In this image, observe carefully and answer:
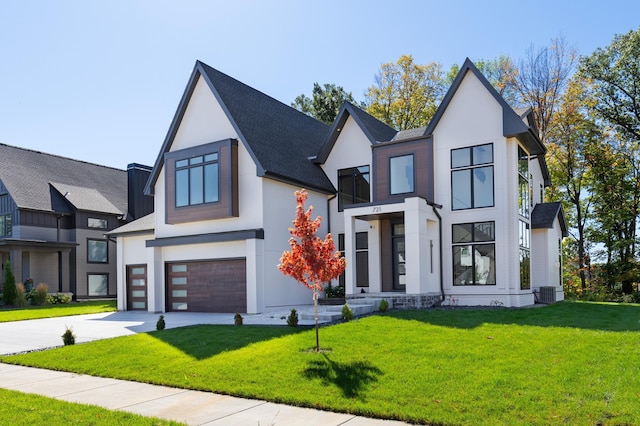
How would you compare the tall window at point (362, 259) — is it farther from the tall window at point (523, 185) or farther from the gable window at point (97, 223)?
the gable window at point (97, 223)

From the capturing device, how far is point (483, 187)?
19562mm

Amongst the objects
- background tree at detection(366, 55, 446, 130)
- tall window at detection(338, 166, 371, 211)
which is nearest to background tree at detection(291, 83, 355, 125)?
background tree at detection(366, 55, 446, 130)

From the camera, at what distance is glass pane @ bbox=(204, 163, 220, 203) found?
21.1 metres

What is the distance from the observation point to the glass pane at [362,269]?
21844mm

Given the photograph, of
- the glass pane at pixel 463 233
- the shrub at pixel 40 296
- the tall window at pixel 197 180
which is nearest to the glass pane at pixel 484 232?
the glass pane at pixel 463 233

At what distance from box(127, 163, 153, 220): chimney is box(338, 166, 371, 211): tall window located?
723 inches

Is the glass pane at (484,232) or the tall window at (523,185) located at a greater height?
the tall window at (523,185)

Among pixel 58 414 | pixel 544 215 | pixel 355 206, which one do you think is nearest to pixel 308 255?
pixel 58 414

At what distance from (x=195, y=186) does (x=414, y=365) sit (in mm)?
14659

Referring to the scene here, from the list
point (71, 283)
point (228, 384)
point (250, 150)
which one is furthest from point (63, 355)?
point (71, 283)

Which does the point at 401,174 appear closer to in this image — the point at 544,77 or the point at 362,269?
the point at 362,269

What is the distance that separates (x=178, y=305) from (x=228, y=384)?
568 inches

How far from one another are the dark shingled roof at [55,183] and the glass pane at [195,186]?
18013 mm

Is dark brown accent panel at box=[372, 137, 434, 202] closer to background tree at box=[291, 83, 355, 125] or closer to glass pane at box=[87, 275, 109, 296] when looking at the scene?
glass pane at box=[87, 275, 109, 296]
